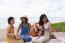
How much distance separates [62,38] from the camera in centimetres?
468

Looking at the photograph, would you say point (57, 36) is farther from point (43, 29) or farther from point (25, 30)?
point (25, 30)

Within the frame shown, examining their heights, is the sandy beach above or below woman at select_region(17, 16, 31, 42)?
below

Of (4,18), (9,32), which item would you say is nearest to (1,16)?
(4,18)

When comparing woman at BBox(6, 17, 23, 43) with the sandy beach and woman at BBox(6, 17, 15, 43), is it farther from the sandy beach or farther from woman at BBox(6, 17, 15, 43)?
the sandy beach

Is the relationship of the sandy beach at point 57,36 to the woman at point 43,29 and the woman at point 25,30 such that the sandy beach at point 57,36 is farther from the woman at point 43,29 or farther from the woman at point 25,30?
the woman at point 25,30

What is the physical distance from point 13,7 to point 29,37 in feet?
4.69

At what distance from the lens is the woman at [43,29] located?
3980 mm

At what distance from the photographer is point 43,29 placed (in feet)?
13.1

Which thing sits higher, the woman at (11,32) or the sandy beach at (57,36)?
the woman at (11,32)

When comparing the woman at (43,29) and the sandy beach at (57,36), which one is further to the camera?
the sandy beach at (57,36)

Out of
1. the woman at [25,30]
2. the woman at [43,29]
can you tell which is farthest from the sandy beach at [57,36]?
the woman at [25,30]

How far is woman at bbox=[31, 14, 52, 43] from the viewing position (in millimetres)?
3980

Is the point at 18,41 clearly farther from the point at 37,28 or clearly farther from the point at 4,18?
the point at 4,18

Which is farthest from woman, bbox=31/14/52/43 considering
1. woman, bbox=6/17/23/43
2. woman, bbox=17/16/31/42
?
woman, bbox=6/17/23/43
